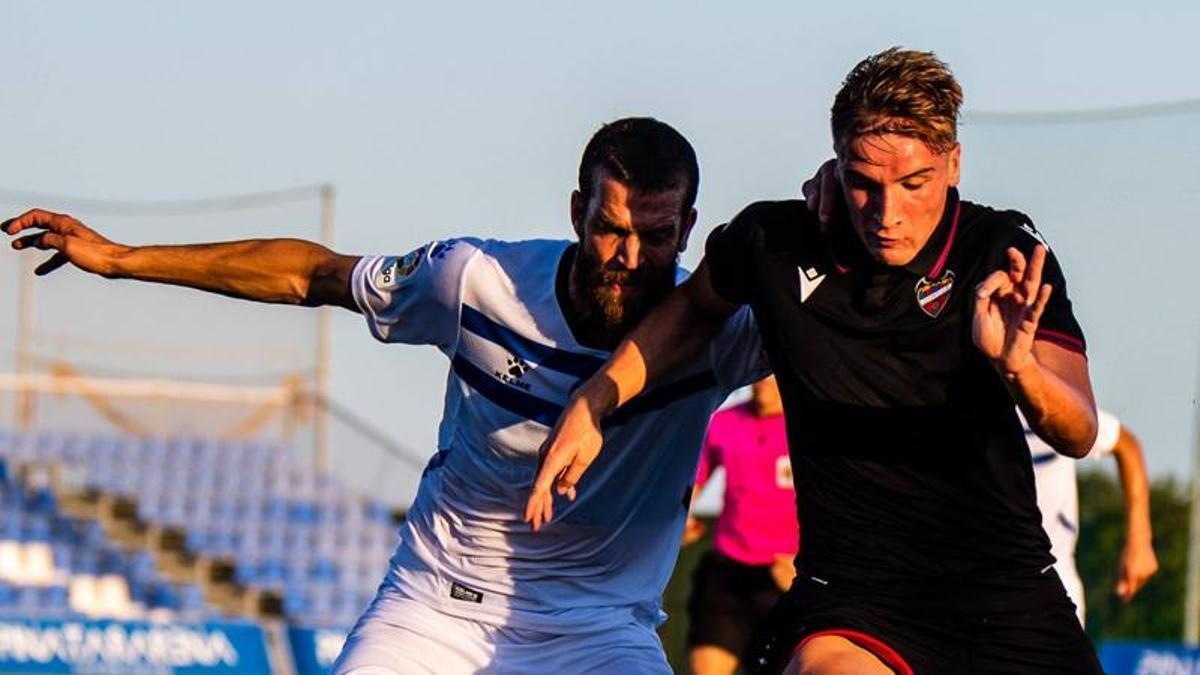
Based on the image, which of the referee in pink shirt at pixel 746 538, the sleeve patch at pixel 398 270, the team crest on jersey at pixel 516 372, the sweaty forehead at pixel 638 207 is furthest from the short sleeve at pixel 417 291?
the referee in pink shirt at pixel 746 538

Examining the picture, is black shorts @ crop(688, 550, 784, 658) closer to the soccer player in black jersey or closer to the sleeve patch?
the sleeve patch

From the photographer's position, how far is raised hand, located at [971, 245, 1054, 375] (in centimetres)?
458

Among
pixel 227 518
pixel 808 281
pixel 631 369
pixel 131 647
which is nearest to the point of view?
pixel 808 281

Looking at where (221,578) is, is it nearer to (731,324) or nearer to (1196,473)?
(1196,473)

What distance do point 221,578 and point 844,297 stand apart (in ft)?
62.9

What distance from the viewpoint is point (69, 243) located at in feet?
20.2

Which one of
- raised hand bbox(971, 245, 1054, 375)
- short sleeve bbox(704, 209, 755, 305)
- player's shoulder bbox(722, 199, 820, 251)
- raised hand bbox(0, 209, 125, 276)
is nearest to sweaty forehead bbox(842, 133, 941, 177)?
raised hand bbox(971, 245, 1054, 375)

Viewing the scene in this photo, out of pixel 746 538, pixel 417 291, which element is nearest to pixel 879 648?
pixel 417 291

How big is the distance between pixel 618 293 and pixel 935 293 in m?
0.92

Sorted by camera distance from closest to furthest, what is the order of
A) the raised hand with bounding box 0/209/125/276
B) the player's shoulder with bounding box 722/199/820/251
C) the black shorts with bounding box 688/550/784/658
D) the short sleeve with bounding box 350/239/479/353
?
the player's shoulder with bounding box 722/199/820/251 < the short sleeve with bounding box 350/239/479/353 < the raised hand with bounding box 0/209/125/276 < the black shorts with bounding box 688/550/784/658

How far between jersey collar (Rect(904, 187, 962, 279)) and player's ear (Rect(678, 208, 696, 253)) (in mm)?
789

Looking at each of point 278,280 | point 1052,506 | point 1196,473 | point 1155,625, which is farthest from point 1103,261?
point 1155,625

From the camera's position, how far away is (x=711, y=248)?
5473 millimetres

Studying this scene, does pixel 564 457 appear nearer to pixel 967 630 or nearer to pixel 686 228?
pixel 686 228
